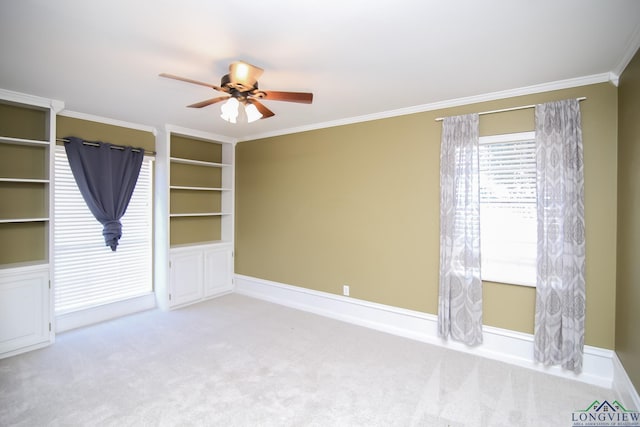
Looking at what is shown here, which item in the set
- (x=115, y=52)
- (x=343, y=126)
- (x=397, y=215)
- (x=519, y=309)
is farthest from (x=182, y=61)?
(x=519, y=309)

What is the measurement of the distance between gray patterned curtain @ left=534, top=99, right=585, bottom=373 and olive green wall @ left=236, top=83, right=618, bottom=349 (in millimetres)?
94

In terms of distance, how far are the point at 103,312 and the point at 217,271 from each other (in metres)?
1.55

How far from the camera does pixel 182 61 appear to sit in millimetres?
2330

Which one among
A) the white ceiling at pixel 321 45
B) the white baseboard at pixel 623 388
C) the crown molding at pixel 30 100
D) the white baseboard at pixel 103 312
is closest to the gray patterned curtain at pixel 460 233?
the white ceiling at pixel 321 45

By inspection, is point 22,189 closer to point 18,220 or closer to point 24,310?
point 18,220

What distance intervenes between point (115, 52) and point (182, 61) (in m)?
0.44

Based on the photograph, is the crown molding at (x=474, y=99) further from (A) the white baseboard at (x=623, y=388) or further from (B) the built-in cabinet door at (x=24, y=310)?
(B) the built-in cabinet door at (x=24, y=310)

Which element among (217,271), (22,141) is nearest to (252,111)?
(22,141)

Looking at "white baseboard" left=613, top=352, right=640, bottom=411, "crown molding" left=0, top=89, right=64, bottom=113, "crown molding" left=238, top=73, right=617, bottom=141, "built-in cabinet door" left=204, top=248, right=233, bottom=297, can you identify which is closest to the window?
"crown molding" left=238, top=73, right=617, bottom=141

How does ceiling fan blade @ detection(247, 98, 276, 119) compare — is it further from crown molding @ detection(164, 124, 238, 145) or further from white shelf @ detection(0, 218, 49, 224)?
white shelf @ detection(0, 218, 49, 224)

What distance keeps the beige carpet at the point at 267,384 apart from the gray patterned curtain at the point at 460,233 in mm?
333

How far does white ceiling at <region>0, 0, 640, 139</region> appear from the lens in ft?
5.66

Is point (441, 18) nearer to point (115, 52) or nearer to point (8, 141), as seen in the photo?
point (115, 52)

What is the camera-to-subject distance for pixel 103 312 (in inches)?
153
